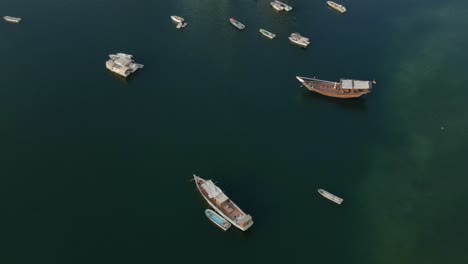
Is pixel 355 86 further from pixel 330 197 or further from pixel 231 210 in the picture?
pixel 231 210

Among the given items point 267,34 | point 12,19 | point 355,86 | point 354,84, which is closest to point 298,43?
point 267,34

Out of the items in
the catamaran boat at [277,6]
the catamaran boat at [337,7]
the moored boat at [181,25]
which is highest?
the catamaran boat at [337,7]

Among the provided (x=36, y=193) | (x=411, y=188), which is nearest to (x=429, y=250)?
(x=411, y=188)

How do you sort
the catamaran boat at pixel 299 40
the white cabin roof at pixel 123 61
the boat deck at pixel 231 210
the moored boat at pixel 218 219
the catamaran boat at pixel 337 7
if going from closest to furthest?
the moored boat at pixel 218 219 < the boat deck at pixel 231 210 < the white cabin roof at pixel 123 61 < the catamaran boat at pixel 299 40 < the catamaran boat at pixel 337 7

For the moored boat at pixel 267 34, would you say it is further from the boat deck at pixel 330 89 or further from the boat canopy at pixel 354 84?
the boat canopy at pixel 354 84

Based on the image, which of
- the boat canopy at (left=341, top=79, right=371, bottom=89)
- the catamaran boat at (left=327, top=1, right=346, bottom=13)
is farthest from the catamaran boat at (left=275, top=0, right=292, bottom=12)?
the boat canopy at (left=341, top=79, right=371, bottom=89)

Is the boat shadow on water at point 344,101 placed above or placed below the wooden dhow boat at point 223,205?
above

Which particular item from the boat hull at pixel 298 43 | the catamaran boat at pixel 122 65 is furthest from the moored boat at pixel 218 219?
the boat hull at pixel 298 43
